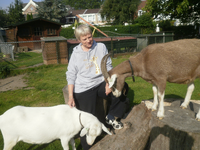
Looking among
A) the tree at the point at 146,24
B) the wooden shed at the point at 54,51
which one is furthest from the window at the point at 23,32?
the tree at the point at 146,24

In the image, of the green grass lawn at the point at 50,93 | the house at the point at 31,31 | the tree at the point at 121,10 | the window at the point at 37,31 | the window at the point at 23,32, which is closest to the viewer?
the green grass lawn at the point at 50,93

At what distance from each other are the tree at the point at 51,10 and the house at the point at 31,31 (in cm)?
1851

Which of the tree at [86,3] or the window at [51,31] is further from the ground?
the tree at [86,3]

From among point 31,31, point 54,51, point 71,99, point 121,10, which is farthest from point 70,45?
point 121,10

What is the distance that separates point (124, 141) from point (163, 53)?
5.83 feet

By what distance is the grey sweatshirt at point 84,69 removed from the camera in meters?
3.49

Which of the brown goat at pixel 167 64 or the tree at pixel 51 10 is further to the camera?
the tree at pixel 51 10

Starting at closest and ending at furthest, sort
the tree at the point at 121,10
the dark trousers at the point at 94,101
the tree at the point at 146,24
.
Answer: the dark trousers at the point at 94,101, the tree at the point at 146,24, the tree at the point at 121,10

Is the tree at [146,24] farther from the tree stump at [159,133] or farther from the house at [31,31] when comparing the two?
the tree stump at [159,133]

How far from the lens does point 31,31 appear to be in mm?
24484

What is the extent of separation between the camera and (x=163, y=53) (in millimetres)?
3129

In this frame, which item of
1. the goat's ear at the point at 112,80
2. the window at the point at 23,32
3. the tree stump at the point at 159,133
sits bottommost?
the tree stump at the point at 159,133

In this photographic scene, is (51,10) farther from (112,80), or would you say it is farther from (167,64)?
(167,64)

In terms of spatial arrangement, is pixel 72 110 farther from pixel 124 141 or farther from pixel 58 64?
pixel 58 64
